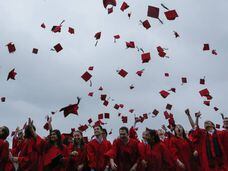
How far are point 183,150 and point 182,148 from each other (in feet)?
0.33

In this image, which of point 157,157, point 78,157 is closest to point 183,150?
point 157,157

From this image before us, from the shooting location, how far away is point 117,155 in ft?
32.8

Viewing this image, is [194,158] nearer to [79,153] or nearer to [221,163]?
[221,163]

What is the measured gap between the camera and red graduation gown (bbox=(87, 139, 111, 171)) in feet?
34.0

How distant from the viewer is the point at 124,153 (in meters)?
9.91

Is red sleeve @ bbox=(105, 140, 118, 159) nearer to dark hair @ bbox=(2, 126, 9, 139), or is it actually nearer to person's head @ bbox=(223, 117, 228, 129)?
dark hair @ bbox=(2, 126, 9, 139)

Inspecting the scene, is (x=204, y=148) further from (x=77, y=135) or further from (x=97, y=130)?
(x=77, y=135)

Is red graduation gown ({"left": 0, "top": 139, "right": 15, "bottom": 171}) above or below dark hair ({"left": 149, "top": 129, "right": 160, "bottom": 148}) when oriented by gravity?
below

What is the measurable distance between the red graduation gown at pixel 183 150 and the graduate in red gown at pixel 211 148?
29 centimetres

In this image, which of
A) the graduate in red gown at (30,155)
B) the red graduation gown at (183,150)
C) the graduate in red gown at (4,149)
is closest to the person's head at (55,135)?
the graduate in red gown at (30,155)

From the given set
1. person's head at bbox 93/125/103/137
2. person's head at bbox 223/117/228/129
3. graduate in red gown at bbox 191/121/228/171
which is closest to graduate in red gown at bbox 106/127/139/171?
person's head at bbox 93/125/103/137

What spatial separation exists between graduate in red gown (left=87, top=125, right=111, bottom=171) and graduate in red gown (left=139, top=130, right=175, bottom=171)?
1.03m

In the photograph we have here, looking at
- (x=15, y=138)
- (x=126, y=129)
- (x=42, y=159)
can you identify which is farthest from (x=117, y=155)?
(x=15, y=138)

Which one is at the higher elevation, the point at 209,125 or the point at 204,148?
the point at 209,125
